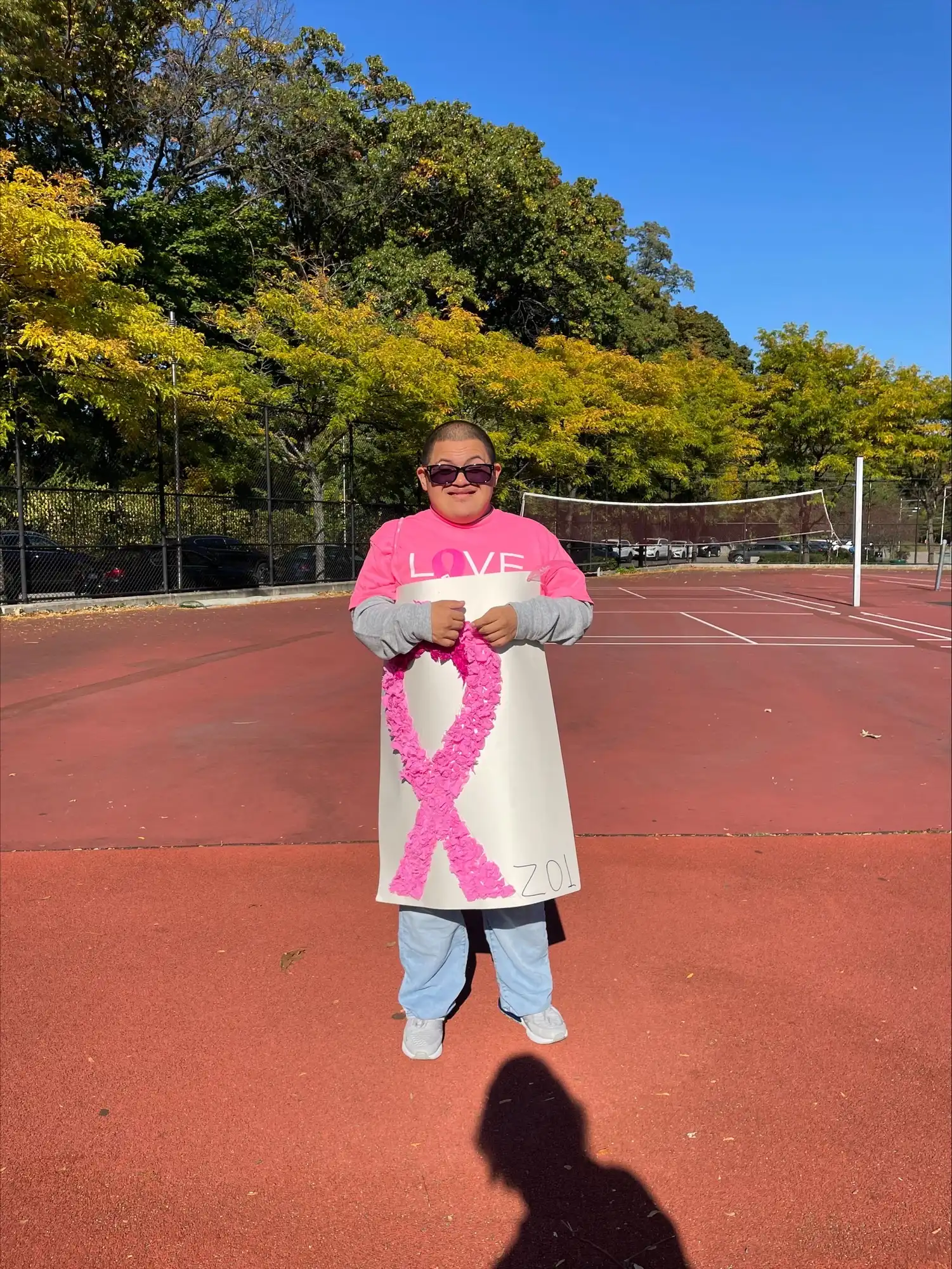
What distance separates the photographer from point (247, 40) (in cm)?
2711

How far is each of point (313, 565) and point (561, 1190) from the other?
66.8 feet

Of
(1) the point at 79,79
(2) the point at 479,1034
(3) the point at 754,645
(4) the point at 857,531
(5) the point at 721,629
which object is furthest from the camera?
(1) the point at 79,79

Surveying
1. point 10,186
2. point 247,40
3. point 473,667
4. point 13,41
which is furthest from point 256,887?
point 247,40

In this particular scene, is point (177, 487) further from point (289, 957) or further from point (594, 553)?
point (289, 957)

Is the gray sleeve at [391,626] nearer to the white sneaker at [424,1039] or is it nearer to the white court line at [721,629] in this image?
the white sneaker at [424,1039]

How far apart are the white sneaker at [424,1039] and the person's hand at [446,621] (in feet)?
4.39

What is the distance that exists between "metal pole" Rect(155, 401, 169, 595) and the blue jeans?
16.6 meters

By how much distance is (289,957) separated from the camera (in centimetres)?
339

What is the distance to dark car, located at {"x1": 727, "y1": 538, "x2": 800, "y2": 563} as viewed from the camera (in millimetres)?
39094

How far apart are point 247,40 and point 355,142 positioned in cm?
489

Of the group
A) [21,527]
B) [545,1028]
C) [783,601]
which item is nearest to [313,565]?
[21,527]

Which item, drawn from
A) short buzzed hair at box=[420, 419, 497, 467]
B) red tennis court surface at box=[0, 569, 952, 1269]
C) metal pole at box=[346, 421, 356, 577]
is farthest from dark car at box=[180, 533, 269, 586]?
short buzzed hair at box=[420, 419, 497, 467]

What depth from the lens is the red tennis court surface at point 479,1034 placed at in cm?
215

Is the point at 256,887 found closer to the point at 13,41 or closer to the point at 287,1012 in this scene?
the point at 287,1012
